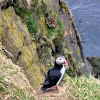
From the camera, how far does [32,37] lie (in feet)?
31.9

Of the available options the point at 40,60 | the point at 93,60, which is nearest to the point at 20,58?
the point at 40,60

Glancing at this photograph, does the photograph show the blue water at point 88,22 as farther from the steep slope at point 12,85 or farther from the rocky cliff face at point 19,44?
the steep slope at point 12,85

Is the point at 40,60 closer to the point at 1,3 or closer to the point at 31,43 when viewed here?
the point at 31,43

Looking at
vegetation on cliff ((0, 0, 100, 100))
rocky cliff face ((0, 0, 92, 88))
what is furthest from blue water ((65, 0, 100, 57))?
rocky cliff face ((0, 0, 92, 88))

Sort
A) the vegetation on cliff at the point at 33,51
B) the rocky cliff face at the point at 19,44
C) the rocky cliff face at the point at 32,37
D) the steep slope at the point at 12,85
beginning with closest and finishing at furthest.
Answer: the steep slope at the point at 12,85, the vegetation on cliff at the point at 33,51, the rocky cliff face at the point at 19,44, the rocky cliff face at the point at 32,37

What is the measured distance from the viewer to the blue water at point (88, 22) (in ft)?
83.5

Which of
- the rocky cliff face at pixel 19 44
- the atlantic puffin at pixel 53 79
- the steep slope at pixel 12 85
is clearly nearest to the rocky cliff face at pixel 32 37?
the rocky cliff face at pixel 19 44

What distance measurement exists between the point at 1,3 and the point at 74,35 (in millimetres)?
8542

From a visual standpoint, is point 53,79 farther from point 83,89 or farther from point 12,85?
point 12,85

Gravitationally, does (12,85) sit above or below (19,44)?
below

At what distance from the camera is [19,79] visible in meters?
5.78

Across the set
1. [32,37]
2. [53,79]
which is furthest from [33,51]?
[53,79]

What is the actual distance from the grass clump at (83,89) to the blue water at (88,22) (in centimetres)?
1750

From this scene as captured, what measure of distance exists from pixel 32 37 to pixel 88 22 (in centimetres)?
1927
